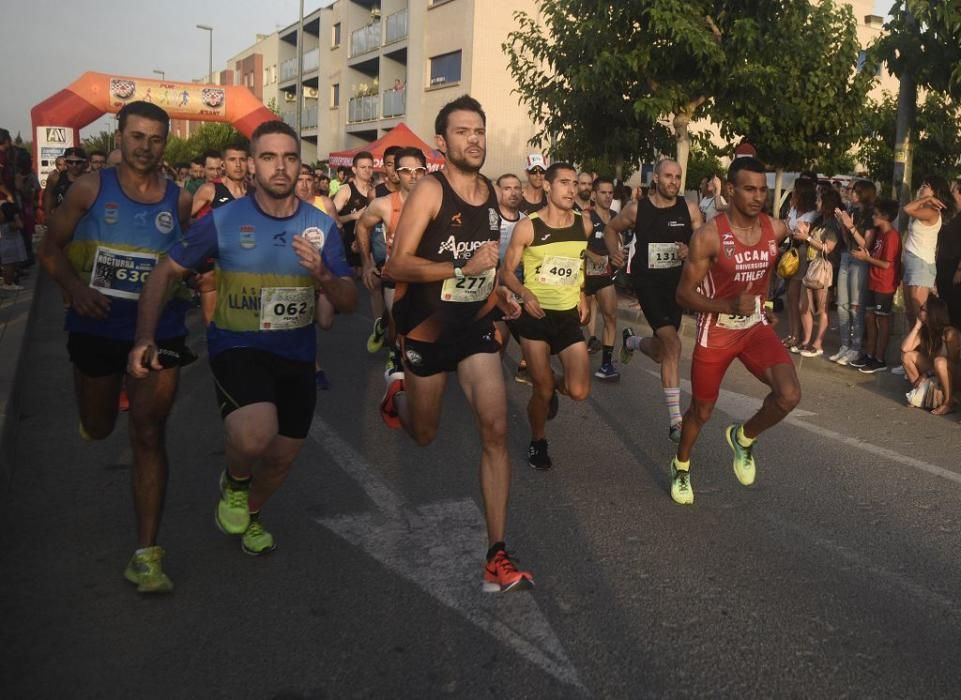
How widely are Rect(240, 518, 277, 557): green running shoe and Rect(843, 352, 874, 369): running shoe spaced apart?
23.1ft

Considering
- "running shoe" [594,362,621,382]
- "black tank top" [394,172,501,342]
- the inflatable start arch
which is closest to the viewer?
"black tank top" [394,172,501,342]

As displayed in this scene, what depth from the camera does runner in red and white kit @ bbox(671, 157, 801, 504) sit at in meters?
5.11

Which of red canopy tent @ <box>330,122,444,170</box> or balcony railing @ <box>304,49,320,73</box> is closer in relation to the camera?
red canopy tent @ <box>330,122,444,170</box>

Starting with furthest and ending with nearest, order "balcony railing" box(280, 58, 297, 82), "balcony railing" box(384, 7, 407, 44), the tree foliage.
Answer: "balcony railing" box(280, 58, 297, 82) → "balcony railing" box(384, 7, 407, 44) → the tree foliage

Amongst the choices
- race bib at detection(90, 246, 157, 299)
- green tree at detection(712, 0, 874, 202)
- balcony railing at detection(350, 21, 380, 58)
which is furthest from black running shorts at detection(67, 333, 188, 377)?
balcony railing at detection(350, 21, 380, 58)

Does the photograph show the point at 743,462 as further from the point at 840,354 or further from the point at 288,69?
the point at 288,69

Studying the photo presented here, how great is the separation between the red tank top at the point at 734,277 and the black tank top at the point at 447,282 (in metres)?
1.43

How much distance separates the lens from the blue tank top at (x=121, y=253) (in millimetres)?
4293

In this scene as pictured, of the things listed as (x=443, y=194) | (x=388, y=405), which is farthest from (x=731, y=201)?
(x=388, y=405)

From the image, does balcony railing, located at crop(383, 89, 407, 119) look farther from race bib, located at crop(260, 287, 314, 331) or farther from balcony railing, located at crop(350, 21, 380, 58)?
race bib, located at crop(260, 287, 314, 331)

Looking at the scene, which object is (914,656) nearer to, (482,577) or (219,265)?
(482,577)

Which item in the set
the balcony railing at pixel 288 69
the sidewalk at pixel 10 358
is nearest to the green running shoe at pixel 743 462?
the sidewalk at pixel 10 358

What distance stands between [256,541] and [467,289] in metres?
1.49

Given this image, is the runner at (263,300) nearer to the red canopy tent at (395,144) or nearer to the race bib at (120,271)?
the race bib at (120,271)
